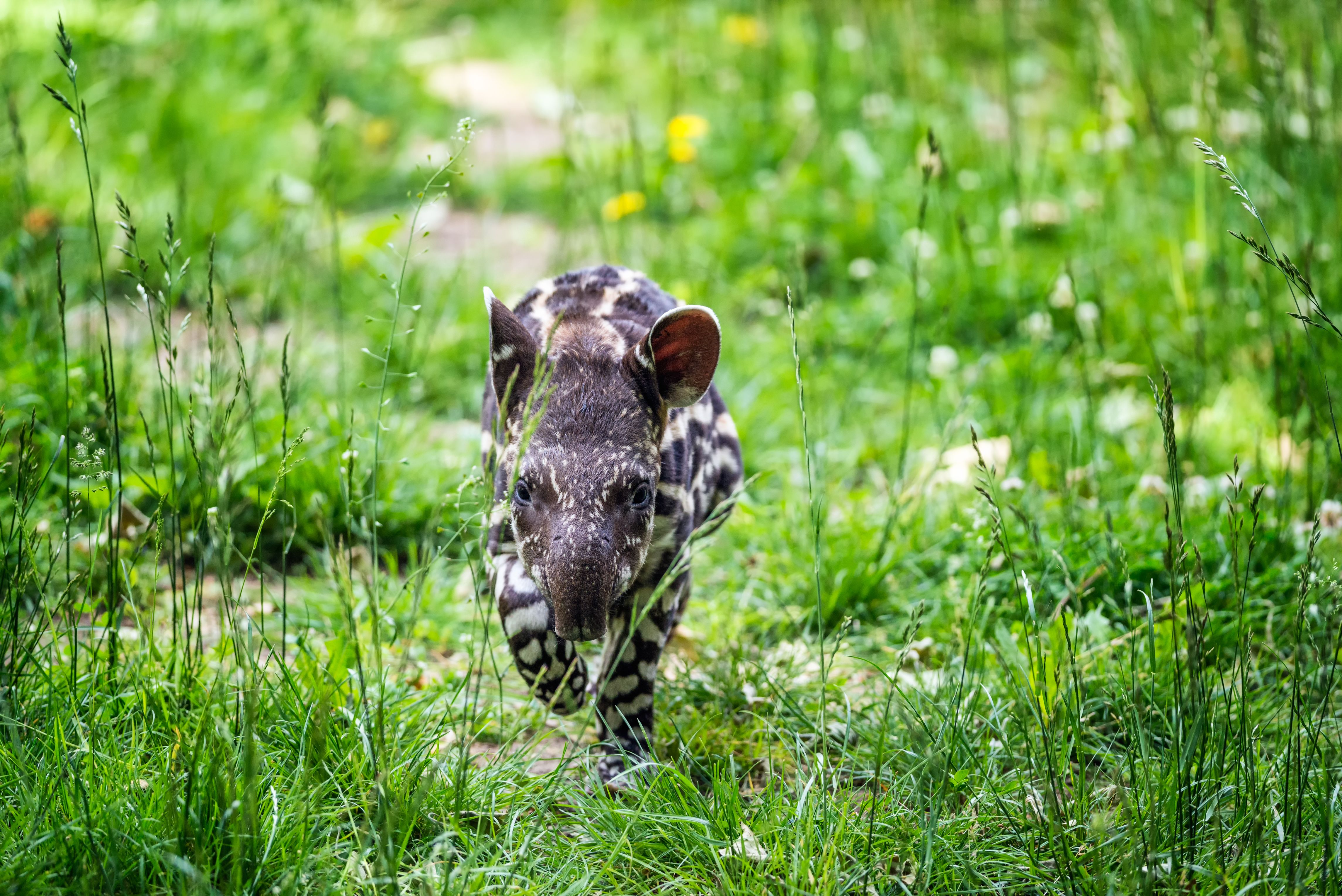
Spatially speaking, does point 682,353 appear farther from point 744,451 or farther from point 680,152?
point 680,152

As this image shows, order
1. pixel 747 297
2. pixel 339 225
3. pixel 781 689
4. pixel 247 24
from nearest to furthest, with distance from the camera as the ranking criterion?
pixel 781 689 < pixel 747 297 < pixel 339 225 < pixel 247 24

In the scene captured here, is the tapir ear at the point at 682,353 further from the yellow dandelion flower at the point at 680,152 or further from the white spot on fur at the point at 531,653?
the yellow dandelion flower at the point at 680,152

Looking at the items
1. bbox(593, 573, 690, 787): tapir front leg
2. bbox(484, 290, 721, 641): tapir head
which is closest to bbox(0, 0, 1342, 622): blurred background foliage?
bbox(484, 290, 721, 641): tapir head

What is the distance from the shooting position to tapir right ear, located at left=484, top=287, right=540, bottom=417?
9.81 ft

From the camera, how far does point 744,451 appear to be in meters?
4.97

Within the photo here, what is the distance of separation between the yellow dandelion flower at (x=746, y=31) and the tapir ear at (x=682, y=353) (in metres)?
5.71

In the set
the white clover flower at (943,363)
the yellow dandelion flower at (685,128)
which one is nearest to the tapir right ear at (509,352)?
the white clover flower at (943,363)

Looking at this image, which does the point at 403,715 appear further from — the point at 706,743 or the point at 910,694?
the point at 910,694

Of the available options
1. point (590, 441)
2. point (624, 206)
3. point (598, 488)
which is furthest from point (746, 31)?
point (598, 488)

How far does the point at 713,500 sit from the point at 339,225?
349cm

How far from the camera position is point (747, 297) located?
5934 mm

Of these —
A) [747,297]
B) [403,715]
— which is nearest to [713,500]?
[403,715]

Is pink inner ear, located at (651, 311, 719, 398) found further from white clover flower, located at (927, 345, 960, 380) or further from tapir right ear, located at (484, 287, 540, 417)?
white clover flower, located at (927, 345, 960, 380)

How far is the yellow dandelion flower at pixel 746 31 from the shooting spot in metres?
8.19
